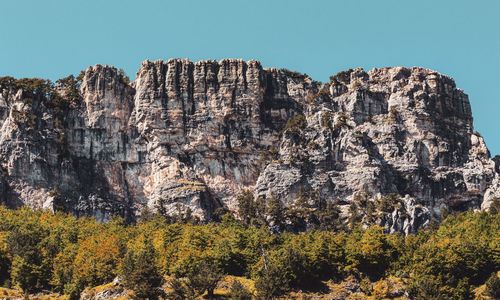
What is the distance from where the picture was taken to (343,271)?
125 m

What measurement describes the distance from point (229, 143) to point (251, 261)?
5075 centimetres

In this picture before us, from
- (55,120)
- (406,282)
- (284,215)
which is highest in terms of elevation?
(55,120)

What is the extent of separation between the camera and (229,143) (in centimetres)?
17538

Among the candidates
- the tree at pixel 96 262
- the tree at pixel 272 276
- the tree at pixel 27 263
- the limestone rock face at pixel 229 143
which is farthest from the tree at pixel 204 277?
the limestone rock face at pixel 229 143

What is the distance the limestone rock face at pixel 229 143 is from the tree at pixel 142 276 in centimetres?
4453

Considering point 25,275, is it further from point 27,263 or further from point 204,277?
point 204,277

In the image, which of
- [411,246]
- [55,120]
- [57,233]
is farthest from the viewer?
[55,120]

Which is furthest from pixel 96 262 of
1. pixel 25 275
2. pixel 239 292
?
pixel 239 292

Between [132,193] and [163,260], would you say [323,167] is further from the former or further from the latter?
[163,260]

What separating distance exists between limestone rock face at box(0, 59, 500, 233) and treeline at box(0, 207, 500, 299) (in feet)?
98.9

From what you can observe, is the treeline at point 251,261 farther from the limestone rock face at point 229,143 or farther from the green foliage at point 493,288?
the limestone rock face at point 229,143

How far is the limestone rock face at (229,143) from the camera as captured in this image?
169000 mm

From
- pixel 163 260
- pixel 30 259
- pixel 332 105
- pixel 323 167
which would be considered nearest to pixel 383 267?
pixel 163 260

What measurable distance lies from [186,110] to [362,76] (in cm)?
2891
